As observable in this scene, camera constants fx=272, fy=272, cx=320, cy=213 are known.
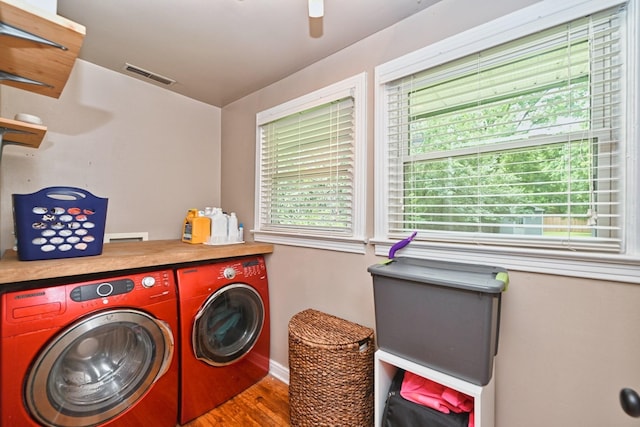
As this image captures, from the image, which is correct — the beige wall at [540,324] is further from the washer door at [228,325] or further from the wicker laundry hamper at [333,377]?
the washer door at [228,325]

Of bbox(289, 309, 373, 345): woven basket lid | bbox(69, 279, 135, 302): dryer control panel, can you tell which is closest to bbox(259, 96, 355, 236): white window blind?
bbox(289, 309, 373, 345): woven basket lid

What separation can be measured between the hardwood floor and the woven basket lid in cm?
60

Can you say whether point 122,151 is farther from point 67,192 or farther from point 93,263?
point 93,263

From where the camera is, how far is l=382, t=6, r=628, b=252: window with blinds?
3.35 ft

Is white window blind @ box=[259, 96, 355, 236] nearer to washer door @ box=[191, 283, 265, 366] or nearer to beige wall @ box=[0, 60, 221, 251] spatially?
washer door @ box=[191, 283, 265, 366]

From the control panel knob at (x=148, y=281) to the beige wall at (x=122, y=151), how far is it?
911mm

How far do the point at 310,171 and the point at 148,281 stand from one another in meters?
1.19

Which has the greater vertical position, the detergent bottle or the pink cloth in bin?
the detergent bottle

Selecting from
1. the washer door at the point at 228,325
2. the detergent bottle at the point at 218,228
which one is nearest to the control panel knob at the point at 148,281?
the washer door at the point at 228,325

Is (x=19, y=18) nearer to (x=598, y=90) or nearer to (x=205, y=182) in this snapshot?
(x=205, y=182)

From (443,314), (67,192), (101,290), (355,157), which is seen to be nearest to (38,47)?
(67,192)

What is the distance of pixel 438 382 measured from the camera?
107cm

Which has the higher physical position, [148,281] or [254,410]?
[148,281]

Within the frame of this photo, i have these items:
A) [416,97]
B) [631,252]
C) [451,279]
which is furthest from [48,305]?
[631,252]
